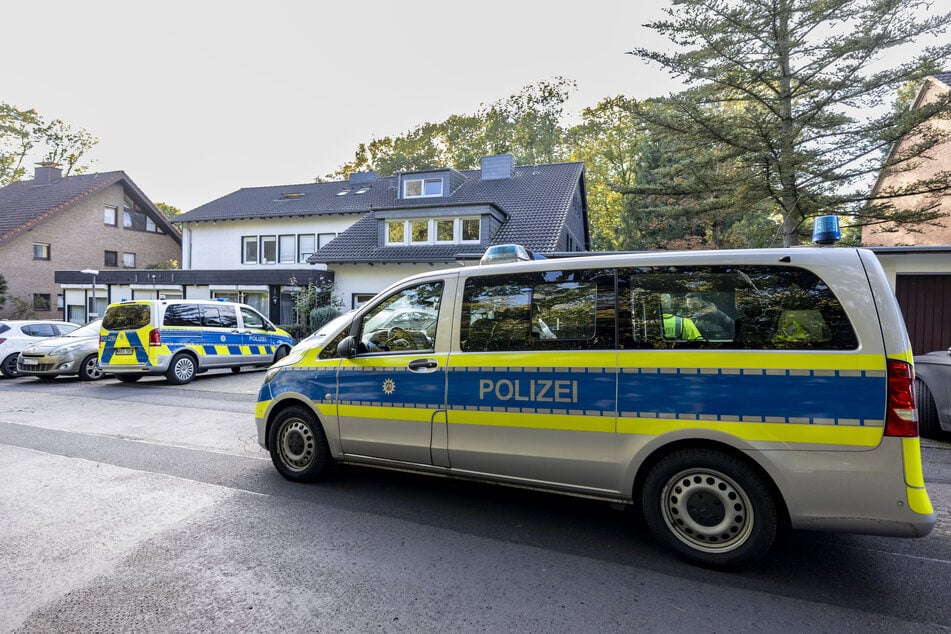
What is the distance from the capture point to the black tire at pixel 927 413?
21.5 ft

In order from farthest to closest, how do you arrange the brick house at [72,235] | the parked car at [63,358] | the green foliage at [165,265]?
the green foliage at [165,265] → the brick house at [72,235] → the parked car at [63,358]

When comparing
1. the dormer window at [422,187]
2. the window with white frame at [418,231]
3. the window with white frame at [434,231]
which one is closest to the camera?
the window with white frame at [434,231]

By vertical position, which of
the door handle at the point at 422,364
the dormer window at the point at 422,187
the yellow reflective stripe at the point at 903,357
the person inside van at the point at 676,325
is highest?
the dormer window at the point at 422,187

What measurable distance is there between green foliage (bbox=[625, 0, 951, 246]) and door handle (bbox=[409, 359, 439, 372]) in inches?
496

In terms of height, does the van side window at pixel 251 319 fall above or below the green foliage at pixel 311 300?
below

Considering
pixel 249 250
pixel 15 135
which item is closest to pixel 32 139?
pixel 15 135

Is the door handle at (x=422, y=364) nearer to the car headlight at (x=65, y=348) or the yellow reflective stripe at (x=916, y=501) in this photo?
the yellow reflective stripe at (x=916, y=501)

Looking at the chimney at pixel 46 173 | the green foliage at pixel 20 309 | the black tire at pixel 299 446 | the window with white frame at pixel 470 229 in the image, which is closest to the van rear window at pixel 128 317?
the black tire at pixel 299 446

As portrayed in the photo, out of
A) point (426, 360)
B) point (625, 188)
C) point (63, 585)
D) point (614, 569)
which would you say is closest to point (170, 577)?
point (63, 585)

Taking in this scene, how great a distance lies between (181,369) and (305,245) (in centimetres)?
1553

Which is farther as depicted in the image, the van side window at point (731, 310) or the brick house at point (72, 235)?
the brick house at point (72, 235)

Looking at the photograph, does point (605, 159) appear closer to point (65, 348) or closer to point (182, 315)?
point (182, 315)

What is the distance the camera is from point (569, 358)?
358 cm

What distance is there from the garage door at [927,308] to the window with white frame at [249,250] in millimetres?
26188
